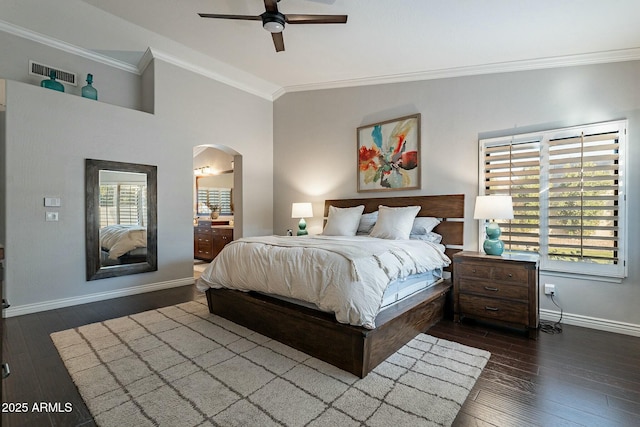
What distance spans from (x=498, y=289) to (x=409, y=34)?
2.89m

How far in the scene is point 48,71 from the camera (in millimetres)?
4098

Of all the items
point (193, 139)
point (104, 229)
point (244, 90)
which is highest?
point (244, 90)

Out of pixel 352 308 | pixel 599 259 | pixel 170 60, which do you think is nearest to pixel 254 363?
pixel 352 308

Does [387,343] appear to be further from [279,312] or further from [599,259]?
[599,259]

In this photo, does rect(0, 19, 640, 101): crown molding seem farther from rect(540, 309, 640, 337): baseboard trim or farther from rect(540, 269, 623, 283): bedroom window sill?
rect(540, 309, 640, 337): baseboard trim

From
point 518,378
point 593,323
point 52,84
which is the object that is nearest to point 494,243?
point 593,323

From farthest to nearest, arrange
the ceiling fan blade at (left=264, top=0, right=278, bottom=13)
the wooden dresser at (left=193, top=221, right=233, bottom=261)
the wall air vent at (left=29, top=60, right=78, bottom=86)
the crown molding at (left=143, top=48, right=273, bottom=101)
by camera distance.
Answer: the wooden dresser at (left=193, top=221, right=233, bottom=261)
the crown molding at (left=143, top=48, right=273, bottom=101)
the wall air vent at (left=29, top=60, right=78, bottom=86)
the ceiling fan blade at (left=264, top=0, right=278, bottom=13)

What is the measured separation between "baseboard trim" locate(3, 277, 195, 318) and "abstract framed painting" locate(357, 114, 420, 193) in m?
3.26

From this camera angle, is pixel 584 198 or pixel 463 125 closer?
pixel 584 198

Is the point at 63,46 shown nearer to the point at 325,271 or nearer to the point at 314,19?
the point at 314,19

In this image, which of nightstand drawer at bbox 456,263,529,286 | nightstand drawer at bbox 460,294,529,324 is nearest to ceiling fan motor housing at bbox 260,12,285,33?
nightstand drawer at bbox 456,263,529,286

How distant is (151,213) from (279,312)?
9.70ft

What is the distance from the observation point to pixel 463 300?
10.5 feet

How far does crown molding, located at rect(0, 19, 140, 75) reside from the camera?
12.5ft
